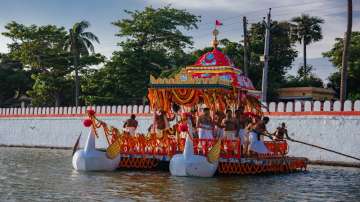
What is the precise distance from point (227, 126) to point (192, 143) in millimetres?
1369

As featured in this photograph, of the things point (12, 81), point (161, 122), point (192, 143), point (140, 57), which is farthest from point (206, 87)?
point (12, 81)

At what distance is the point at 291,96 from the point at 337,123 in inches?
786

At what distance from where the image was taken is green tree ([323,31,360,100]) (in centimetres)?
4334

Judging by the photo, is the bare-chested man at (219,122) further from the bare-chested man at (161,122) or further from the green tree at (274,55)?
the green tree at (274,55)

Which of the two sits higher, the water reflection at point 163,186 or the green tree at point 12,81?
the green tree at point 12,81

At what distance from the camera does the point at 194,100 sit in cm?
1842

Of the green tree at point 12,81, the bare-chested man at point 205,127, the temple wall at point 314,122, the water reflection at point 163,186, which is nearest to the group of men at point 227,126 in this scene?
the bare-chested man at point 205,127

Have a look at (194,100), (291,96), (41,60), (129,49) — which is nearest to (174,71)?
(129,49)

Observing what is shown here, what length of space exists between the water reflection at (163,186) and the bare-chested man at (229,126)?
1.14 meters

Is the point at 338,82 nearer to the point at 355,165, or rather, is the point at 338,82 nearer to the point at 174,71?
the point at 174,71

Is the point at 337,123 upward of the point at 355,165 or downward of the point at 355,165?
upward

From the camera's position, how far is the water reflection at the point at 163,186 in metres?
13.0

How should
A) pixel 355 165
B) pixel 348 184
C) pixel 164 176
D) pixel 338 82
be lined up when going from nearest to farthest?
pixel 348 184 → pixel 164 176 → pixel 355 165 → pixel 338 82

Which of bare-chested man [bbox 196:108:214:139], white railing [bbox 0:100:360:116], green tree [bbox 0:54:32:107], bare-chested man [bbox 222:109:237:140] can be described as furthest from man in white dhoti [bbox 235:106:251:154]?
green tree [bbox 0:54:32:107]
